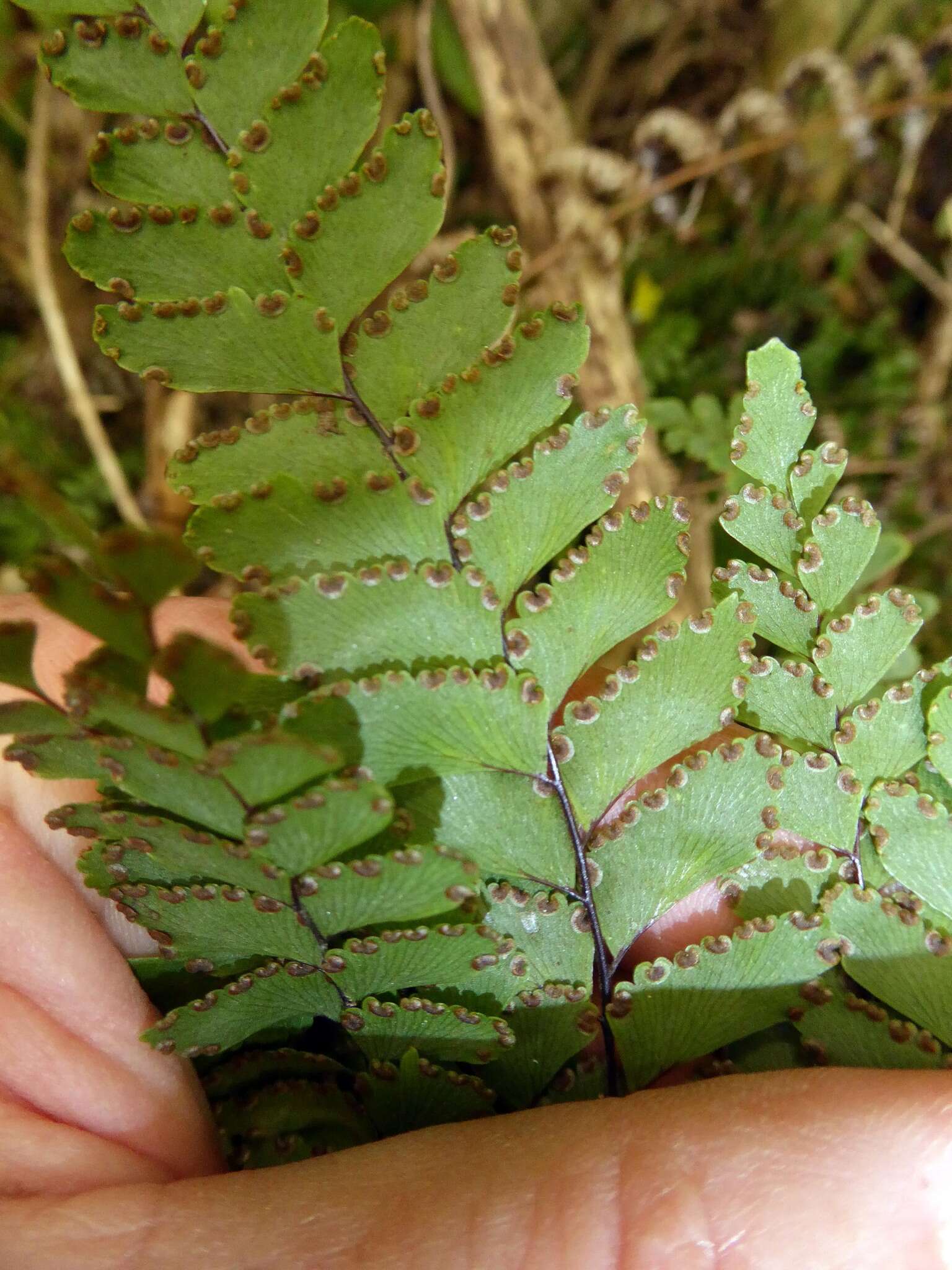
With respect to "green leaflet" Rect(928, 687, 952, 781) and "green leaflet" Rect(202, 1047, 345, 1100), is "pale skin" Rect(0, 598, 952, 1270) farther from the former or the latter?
"green leaflet" Rect(928, 687, 952, 781)

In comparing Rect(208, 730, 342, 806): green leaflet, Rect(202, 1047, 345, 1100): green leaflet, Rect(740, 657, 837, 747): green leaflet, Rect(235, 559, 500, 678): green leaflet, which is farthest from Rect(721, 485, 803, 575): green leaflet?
Rect(202, 1047, 345, 1100): green leaflet

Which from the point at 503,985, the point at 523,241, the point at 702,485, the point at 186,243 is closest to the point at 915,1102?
the point at 503,985

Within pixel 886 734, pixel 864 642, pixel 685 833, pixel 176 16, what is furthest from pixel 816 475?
pixel 176 16

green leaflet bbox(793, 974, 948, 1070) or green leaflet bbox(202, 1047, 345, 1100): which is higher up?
green leaflet bbox(202, 1047, 345, 1100)

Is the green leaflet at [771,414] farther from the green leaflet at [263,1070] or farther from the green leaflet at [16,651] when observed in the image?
the green leaflet at [263,1070]

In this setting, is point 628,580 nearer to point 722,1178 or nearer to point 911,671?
point 722,1178

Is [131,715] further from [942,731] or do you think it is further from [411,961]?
[942,731]
